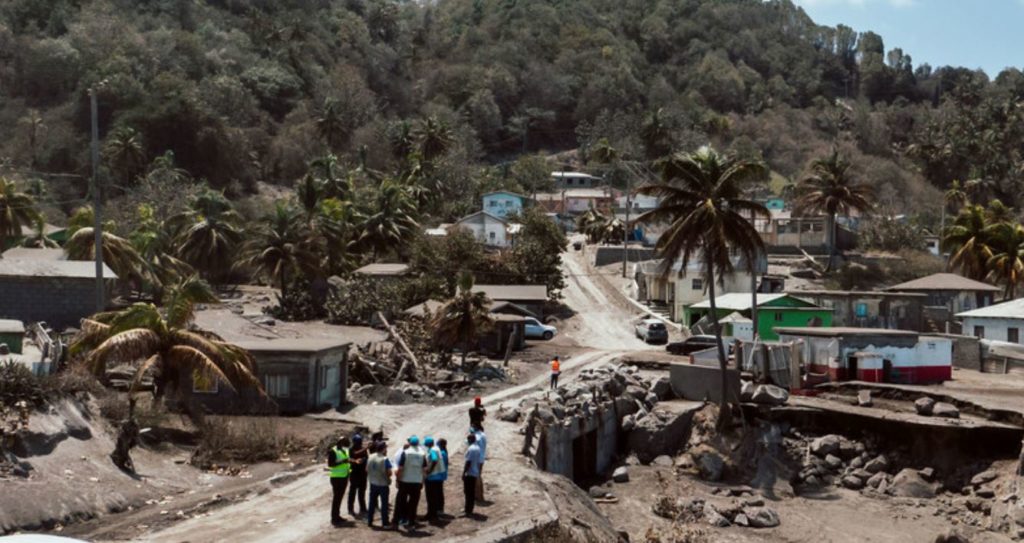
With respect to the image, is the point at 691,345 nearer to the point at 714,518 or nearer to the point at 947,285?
the point at 714,518

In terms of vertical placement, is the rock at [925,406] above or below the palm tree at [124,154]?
below

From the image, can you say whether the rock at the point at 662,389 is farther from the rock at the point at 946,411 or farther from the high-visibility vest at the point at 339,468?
the high-visibility vest at the point at 339,468

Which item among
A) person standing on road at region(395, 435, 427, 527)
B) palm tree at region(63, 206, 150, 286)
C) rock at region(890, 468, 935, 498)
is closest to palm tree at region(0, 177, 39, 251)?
palm tree at region(63, 206, 150, 286)

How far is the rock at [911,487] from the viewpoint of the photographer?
112 feet

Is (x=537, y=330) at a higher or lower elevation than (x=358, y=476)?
higher

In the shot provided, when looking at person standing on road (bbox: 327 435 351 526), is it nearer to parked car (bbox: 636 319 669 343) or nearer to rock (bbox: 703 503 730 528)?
rock (bbox: 703 503 730 528)

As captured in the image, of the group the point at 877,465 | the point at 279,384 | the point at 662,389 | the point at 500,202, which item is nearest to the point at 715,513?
the point at 877,465

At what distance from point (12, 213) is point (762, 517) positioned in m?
46.7

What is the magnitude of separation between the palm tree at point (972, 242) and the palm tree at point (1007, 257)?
0.42 meters

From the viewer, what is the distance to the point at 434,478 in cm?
1928

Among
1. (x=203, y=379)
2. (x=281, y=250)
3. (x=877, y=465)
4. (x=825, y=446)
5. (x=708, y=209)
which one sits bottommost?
(x=877, y=465)

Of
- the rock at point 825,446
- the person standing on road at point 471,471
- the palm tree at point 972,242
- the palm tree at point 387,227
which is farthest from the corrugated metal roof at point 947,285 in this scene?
the person standing on road at point 471,471

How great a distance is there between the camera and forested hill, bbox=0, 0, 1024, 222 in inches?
4136

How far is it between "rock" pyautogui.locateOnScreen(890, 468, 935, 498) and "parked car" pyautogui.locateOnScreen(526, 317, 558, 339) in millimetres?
23317
